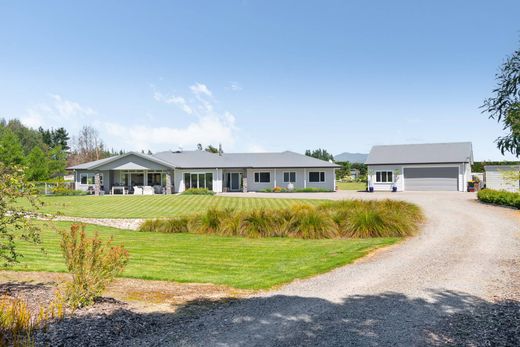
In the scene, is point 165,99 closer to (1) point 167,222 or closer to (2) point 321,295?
(1) point 167,222

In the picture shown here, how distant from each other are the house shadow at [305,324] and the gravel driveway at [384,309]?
0.01 metres

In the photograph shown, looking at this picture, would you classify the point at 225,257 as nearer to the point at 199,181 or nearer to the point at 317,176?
the point at 199,181

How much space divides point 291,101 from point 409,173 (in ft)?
67.0

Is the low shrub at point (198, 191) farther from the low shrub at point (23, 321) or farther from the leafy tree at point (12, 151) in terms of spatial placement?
the low shrub at point (23, 321)

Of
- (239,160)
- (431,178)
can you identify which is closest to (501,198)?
(431,178)

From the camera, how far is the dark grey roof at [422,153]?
41.0m

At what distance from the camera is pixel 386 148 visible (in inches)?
1853

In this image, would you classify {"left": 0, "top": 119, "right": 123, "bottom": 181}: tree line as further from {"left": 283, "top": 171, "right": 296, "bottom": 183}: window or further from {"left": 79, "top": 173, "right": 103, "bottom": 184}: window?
{"left": 283, "top": 171, "right": 296, "bottom": 183}: window

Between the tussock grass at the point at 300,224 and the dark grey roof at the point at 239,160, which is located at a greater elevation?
the dark grey roof at the point at 239,160

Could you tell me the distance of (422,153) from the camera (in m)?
43.7

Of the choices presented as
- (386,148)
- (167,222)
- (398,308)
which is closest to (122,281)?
(398,308)

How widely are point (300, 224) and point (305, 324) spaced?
33.1 ft

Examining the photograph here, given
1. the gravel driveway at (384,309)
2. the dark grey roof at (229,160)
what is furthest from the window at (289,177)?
the gravel driveway at (384,309)

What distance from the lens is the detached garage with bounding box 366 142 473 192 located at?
132 feet
